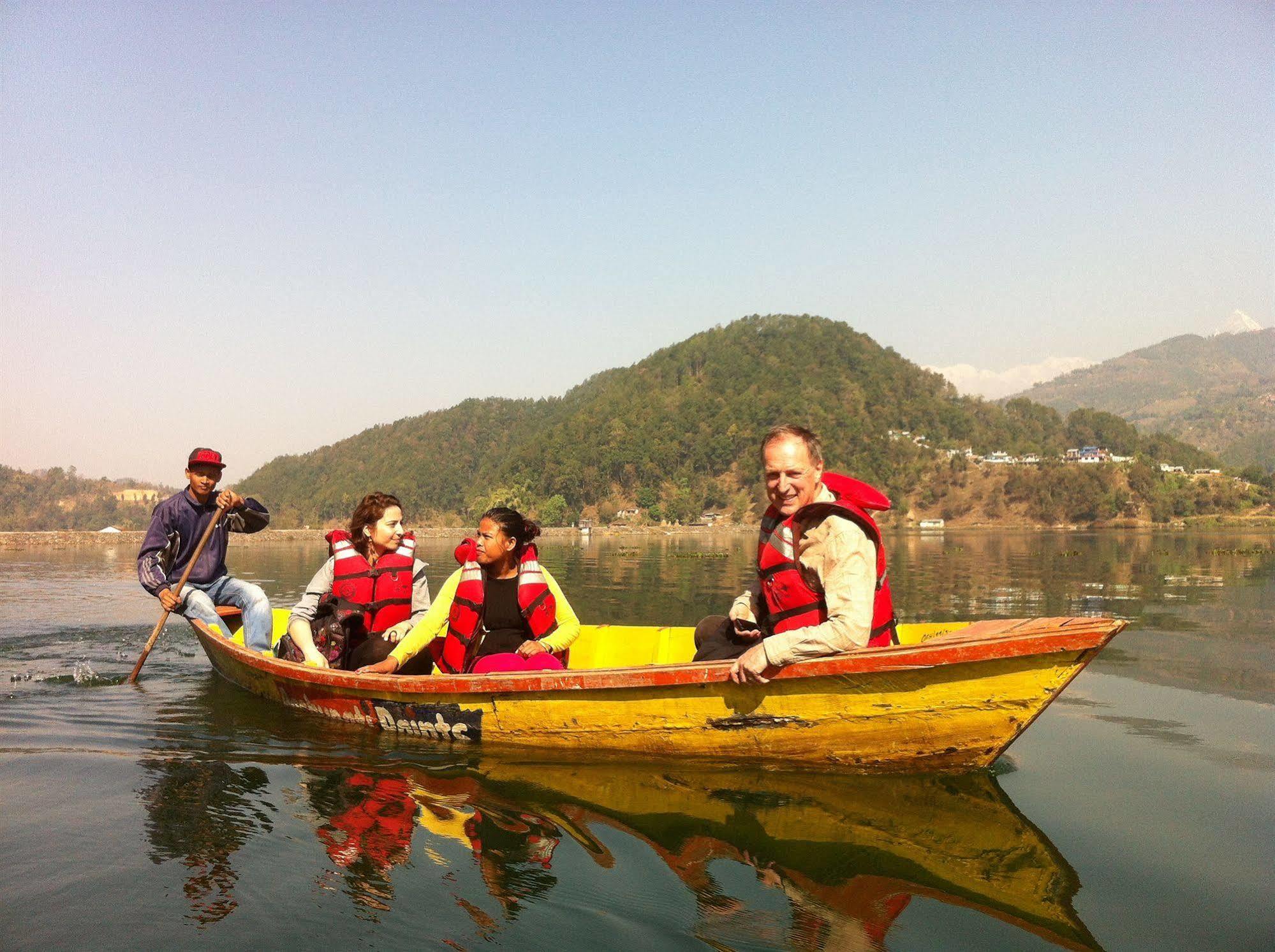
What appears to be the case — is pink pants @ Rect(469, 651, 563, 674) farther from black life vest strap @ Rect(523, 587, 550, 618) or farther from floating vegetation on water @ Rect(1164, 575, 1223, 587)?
floating vegetation on water @ Rect(1164, 575, 1223, 587)

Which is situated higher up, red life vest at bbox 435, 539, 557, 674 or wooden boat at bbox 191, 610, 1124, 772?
red life vest at bbox 435, 539, 557, 674

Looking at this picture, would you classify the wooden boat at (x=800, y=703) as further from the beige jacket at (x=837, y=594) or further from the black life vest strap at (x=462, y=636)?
the black life vest strap at (x=462, y=636)

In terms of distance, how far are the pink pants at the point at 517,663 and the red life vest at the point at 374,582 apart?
3.80 ft

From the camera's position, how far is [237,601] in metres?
9.04

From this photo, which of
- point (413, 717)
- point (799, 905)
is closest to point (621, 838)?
point (799, 905)

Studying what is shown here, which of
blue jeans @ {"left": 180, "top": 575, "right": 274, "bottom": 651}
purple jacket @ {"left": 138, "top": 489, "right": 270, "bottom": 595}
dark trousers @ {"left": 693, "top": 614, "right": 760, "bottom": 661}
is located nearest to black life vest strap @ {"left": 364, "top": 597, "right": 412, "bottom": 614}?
purple jacket @ {"left": 138, "top": 489, "right": 270, "bottom": 595}

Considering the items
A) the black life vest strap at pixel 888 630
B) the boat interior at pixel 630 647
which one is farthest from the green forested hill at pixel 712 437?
the black life vest strap at pixel 888 630

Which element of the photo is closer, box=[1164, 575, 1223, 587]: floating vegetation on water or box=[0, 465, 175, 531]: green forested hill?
box=[1164, 575, 1223, 587]: floating vegetation on water

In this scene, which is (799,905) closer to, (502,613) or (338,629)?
(502,613)

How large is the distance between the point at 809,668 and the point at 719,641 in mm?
1207

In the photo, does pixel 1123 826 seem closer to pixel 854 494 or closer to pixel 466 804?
pixel 854 494

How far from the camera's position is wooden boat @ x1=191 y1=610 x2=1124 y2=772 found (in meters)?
4.64

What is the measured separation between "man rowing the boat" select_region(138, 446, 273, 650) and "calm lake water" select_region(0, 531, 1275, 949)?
0.95 m

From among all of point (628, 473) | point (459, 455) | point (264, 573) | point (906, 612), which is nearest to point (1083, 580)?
point (906, 612)
